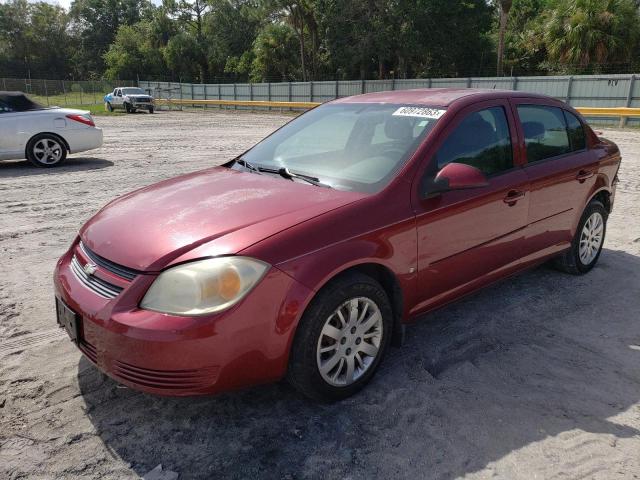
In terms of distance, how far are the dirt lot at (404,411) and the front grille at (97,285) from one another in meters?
0.67

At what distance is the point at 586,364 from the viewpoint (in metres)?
3.42

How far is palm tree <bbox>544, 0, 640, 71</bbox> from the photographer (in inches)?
981

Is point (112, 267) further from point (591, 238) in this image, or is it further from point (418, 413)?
point (591, 238)

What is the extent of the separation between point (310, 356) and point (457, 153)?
5.50 ft

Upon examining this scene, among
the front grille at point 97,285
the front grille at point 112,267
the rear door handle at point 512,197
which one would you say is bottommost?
the front grille at point 97,285

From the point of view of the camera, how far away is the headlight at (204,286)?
2.50 meters

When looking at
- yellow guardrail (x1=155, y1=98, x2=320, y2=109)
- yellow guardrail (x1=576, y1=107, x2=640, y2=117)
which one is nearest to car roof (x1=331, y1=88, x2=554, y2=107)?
yellow guardrail (x1=576, y1=107, x2=640, y2=117)

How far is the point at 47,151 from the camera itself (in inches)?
419

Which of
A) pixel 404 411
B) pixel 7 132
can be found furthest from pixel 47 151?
pixel 404 411

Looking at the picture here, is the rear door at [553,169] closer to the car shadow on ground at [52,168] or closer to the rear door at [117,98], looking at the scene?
the car shadow on ground at [52,168]

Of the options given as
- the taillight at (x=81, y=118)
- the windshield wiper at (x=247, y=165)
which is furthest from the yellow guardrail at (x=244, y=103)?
the windshield wiper at (x=247, y=165)

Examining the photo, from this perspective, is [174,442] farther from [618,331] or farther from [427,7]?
[427,7]

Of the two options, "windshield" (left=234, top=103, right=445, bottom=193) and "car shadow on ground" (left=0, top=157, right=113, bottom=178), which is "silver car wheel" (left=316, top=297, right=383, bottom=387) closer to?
"windshield" (left=234, top=103, right=445, bottom=193)

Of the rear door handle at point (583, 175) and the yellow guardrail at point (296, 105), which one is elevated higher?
the yellow guardrail at point (296, 105)
